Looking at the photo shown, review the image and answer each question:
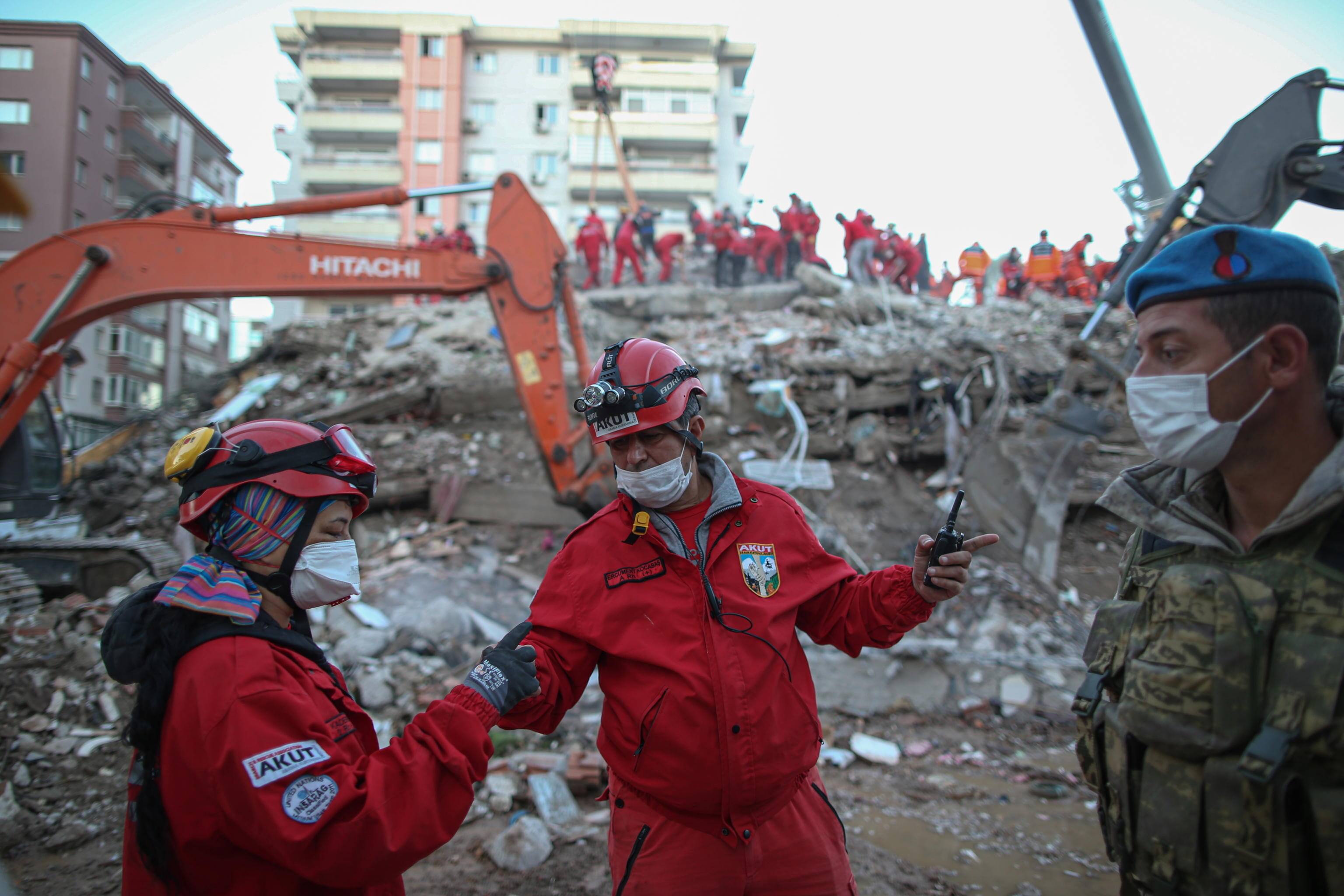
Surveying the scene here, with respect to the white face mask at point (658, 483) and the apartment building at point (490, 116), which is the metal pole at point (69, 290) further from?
the apartment building at point (490, 116)

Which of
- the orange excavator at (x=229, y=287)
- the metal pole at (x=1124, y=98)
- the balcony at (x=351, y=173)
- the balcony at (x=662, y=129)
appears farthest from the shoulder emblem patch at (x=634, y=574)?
the balcony at (x=662, y=129)

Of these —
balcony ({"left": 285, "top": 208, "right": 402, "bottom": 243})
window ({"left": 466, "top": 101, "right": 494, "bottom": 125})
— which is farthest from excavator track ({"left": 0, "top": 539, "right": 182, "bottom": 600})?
window ({"left": 466, "top": 101, "right": 494, "bottom": 125})

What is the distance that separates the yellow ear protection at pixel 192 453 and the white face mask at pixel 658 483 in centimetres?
101

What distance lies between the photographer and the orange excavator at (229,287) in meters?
5.95

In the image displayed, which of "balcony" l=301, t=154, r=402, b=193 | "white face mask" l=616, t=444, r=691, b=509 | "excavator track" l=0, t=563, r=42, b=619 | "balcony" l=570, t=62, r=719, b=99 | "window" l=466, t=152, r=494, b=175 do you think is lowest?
"excavator track" l=0, t=563, r=42, b=619

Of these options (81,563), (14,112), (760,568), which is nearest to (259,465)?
(760,568)

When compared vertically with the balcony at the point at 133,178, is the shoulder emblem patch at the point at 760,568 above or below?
below

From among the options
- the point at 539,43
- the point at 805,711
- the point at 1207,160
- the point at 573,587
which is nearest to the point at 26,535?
the point at 573,587

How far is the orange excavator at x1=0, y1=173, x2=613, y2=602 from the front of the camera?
234 inches

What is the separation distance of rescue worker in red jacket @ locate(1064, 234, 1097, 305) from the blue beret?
687 inches

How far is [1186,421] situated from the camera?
141cm

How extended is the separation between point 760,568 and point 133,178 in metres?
34.8

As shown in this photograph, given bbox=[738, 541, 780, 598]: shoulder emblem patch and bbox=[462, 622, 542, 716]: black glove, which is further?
bbox=[738, 541, 780, 598]: shoulder emblem patch

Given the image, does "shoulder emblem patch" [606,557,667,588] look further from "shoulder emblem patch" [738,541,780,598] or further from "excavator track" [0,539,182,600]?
"excavator track" [0,539,182,600]
